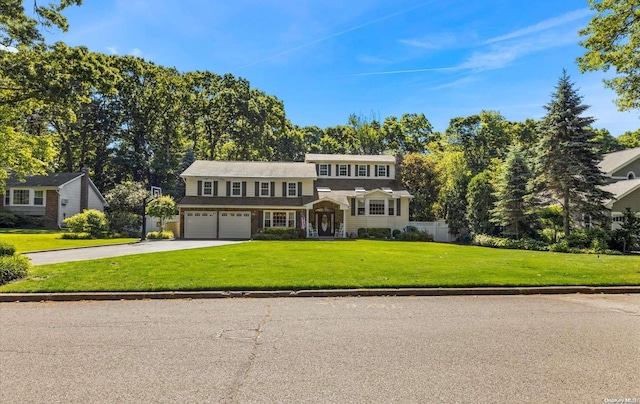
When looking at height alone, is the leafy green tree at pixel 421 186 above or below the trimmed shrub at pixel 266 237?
above

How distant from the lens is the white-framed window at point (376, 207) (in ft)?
106

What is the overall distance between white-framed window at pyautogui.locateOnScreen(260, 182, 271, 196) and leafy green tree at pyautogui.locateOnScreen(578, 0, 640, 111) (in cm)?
2355

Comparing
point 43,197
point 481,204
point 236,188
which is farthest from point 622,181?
point 43,197

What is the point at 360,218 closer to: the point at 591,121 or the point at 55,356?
the point at 591,121

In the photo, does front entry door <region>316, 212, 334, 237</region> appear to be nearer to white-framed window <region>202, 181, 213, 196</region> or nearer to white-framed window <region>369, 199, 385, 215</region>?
white-framed window <region>369, 199, 385, 215</region>

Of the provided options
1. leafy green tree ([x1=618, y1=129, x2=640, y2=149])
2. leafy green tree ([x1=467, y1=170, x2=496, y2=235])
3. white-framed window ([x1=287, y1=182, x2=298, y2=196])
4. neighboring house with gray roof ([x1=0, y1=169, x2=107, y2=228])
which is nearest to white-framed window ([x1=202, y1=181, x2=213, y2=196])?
white-framed window ([x1=287, y1=182, x2=298, y2=196])

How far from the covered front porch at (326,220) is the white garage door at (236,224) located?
16.3 feet

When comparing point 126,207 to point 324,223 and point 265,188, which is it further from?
point 324,223

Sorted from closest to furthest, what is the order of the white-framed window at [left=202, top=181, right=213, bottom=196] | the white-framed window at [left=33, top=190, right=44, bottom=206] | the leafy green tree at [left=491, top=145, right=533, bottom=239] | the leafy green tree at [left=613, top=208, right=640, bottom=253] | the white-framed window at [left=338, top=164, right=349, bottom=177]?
the leafy green tree at [left=613, top=208, right=640, bottom=253] → the leafy green tree at [left=491, top=145, right=533, bottom=239] → the white-framed window at [left=202, top=181, right=213, bottom=196] → the white-framed window at [left=33, top=190, right=44, bottom=206] → the white-framed window at [left=338, top=164, right=349, bottom=177]

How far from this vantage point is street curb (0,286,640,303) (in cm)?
816

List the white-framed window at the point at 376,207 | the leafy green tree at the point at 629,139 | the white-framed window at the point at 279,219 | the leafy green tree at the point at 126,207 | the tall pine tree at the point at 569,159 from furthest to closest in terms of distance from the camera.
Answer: the leafy green tree at the point at 629,139, the leafy green tree at the point at 126,207, the white-framed window at the point at 376,207, the white-framed window at the point at 279,219, the tall pine tree at the point at 569,159

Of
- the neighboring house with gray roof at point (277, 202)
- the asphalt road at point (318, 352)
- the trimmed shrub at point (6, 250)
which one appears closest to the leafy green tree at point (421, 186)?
the neighboring house with gray roof at point (277, 202)

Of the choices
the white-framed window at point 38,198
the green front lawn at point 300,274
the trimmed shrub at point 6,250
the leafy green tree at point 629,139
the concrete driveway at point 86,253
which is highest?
the leafy green tree at point 629,139

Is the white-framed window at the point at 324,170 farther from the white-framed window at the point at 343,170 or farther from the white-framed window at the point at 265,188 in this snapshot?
the white-framed window at the point at 265,188
